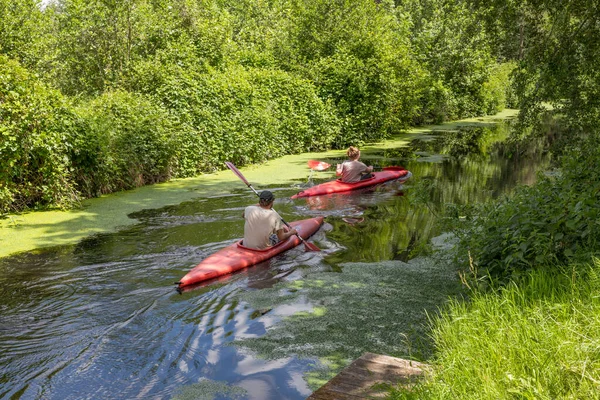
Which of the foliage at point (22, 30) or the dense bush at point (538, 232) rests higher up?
the foliage at point (22, 30)

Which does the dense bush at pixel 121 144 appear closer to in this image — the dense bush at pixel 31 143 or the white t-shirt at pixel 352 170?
the dense bush at pixel 31 143

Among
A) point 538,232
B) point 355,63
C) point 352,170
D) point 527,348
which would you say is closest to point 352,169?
point 352,170

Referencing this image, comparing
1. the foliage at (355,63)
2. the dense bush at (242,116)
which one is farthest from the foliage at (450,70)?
the dense bush at (242,116)

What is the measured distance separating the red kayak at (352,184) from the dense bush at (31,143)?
175 inches

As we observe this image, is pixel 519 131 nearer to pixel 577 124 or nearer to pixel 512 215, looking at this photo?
pixel 577 124

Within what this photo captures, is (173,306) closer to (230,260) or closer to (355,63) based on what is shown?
(230,260)

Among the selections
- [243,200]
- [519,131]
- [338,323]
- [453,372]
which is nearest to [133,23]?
[243,200]

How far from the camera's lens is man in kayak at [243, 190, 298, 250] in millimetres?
7961

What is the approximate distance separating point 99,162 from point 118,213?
1.61 metres

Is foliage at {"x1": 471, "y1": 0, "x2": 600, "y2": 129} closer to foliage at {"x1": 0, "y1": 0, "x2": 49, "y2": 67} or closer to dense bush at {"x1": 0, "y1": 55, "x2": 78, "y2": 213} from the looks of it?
dense bush at {"x1": 0, "y1": 55, "x2": 78, "y2": 213}

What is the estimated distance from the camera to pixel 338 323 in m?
5.69

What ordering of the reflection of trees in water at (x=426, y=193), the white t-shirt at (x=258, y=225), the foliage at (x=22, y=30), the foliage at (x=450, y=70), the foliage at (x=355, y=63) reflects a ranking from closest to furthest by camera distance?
the white t-shirt at (x=258, y=225), the reflection of trees in water at (x=426, y=193), the foliage at (x=22, y=30), the foliage at (x=355, y=63), the foliage at (x=450, y=70)

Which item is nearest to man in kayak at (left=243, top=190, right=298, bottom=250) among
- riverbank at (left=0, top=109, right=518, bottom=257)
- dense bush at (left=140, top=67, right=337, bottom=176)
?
riverbank at (left=0, top=109, right=518, bottom=257)

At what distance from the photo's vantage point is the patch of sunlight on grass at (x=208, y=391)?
4.43 meters
